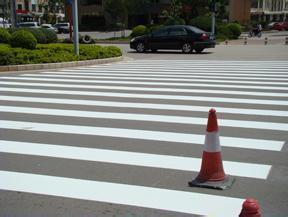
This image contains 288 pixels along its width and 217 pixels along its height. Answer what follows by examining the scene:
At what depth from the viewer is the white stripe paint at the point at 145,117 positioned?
776 centimetres

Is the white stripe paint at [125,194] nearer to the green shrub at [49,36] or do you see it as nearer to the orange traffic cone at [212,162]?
the orange traffic cone at [212,162]

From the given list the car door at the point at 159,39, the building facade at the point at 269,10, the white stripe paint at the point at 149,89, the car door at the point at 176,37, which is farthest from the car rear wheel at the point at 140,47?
the building facade at the point at 269,10

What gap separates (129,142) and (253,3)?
84263 mm

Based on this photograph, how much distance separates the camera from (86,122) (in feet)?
26.7

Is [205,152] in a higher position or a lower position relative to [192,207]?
higher

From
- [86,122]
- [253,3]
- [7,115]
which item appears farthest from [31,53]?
[253,3]

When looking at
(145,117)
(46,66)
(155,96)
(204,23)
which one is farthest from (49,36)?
(145,117)

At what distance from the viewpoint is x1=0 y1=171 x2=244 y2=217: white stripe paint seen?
4.50 metres

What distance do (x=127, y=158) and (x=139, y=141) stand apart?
81cm

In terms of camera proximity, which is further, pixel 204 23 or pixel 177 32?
pixel 204 23

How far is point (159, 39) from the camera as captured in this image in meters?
26.8

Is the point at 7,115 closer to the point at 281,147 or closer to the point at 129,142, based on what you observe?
the point at 129,142

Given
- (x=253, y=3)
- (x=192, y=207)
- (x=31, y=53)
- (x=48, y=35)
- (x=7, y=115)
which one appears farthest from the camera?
(x=253, y=3)

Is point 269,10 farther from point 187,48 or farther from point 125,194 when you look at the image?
point 125,194
